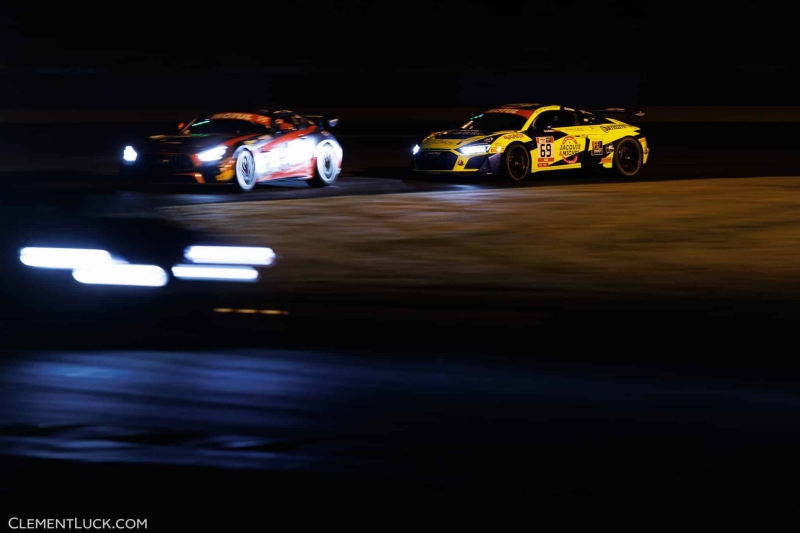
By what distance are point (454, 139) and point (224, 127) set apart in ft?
11.9

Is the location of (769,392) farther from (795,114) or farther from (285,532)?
(795,114)

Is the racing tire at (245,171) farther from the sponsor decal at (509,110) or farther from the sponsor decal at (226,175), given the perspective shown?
the sponsor decal at (509,110)

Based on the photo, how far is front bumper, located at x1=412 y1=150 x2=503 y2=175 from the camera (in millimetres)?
20172

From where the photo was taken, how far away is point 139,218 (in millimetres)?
15070

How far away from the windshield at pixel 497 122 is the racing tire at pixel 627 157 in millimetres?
1794

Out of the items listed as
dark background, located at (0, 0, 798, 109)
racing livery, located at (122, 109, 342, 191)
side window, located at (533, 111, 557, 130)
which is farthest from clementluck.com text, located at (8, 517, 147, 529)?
dark background, located at (0, 0, 798, 109)

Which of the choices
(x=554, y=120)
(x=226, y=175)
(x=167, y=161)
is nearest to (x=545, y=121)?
(x=554, y=120)

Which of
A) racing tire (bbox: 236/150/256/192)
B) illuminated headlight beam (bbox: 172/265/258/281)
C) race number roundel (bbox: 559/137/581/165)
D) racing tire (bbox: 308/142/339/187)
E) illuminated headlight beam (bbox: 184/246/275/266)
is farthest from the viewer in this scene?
race number roundel (bbox: 559/137/581/165)

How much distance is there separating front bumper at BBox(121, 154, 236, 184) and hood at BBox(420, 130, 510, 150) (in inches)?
143

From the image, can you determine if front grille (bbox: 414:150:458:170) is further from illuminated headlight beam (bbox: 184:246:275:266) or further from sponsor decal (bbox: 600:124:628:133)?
illuminated headlight beam (bbox: 184:246:275:266)

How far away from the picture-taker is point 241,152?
60.6ft

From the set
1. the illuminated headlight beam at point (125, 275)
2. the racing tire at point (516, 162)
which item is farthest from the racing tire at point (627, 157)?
the illuminated headlight beam at point (125, 275)

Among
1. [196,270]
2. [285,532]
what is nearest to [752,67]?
[196,270]

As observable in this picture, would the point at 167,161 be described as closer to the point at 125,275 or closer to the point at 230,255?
the point at 230,255
